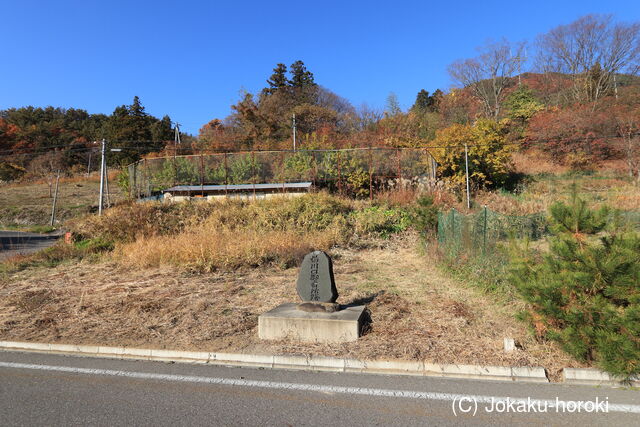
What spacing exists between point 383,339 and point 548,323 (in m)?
1.91

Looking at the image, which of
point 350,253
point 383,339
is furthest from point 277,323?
point 350,253

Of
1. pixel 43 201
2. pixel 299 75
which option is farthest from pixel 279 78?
pixel 43 201

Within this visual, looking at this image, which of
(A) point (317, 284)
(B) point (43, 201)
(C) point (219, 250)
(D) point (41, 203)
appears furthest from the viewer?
(B) point (43, 201)

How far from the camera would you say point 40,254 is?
42.0 ft

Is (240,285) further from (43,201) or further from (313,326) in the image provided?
(43,201)

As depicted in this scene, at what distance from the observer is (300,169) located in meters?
20.1

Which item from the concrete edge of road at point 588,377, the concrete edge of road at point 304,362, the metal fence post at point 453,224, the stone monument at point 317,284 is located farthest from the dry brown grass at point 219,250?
the concrete edge of road at point 588,377

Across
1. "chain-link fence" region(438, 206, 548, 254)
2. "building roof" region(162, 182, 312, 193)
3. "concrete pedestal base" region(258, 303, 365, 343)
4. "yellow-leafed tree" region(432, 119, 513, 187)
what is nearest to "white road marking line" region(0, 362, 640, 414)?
"concrete pedestal base" region(258, 303, 365, 343)

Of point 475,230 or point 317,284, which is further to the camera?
point 475,230

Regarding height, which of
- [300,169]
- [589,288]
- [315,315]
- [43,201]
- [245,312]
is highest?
[300,169]

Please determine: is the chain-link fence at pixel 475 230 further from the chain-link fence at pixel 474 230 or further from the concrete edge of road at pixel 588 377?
the concrete edge of road at pixel 588 377

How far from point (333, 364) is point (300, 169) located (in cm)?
1587

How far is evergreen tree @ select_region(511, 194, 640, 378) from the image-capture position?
12.9 feet

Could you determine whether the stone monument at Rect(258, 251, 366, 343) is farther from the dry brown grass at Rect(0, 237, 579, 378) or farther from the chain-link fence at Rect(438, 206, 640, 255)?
the chain-link fence at Rect(438, 206, 640, 255)
